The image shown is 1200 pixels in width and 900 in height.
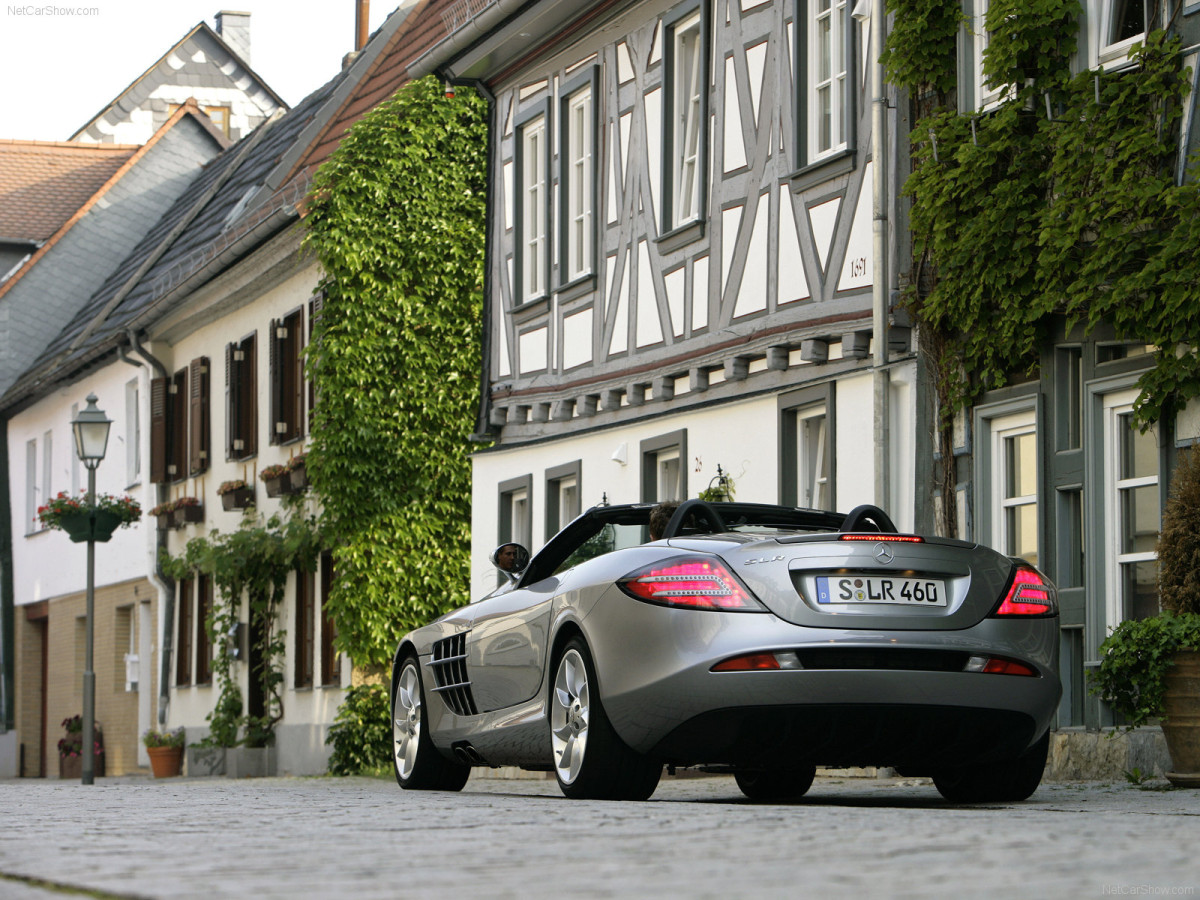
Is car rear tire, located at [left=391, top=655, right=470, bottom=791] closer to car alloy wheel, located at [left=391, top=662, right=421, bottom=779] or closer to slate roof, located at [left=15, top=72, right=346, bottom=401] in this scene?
car alloy wheel, located at [left=391, top=662, right=421, bottom=779]

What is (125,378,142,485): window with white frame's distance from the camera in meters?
34.0

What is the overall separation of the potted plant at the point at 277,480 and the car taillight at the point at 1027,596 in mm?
17973

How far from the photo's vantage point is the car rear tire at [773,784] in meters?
10.1

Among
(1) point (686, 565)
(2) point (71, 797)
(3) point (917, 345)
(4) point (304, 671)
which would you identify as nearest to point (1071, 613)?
(3) point (917, 345)

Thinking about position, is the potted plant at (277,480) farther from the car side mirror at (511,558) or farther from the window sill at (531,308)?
the car side mirror at (511,558)

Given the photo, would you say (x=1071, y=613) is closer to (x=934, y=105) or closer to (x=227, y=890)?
(x=934, y=105)

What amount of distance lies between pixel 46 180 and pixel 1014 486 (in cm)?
3332

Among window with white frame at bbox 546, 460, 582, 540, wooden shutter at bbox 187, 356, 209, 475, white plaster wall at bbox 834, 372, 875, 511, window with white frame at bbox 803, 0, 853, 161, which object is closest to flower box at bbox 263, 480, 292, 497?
wooden shutter at bbox 187, 356, 209, 475

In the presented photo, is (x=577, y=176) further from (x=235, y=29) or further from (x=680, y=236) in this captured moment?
(x=235, y=29)

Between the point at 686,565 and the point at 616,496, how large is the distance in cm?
1070

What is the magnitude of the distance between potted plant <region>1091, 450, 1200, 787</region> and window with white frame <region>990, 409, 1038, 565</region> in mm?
2848

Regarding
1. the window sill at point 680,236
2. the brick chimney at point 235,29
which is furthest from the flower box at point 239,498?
the brick chimney at point 235,29

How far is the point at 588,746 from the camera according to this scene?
28.6 feet

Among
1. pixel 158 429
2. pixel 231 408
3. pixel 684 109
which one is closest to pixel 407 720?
pixel 684 109
